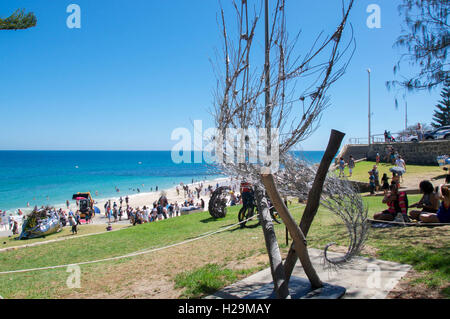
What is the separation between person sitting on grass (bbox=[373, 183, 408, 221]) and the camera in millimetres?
6908

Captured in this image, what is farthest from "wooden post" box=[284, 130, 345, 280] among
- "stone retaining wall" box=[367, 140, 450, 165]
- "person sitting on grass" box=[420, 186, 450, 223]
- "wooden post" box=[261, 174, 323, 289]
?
"stone retaining wall" box=[367, 140, 450, 165]

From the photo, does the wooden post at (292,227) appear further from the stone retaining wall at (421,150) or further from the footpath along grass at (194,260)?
the stone retaining wall at (421,150)

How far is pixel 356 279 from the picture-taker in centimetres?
441

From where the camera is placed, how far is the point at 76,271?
6262 mm

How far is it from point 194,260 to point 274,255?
127 inches

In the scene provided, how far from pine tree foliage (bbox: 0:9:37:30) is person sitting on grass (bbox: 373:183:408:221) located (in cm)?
831

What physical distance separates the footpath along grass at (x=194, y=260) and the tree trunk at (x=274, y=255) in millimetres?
1480

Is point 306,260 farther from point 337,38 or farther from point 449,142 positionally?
point 449,142

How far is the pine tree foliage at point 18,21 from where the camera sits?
4.38 meters

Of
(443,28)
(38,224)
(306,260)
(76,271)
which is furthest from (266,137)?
(38,224)

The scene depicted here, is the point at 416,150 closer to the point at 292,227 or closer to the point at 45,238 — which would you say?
the point at 292,227

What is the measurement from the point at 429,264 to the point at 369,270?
957mm

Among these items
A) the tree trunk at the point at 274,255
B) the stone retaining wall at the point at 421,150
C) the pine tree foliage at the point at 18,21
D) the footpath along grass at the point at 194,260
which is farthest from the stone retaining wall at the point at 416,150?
the pine tree foliage at the point at 18,21

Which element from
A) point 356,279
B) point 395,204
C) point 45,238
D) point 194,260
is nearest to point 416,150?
point 395,204
